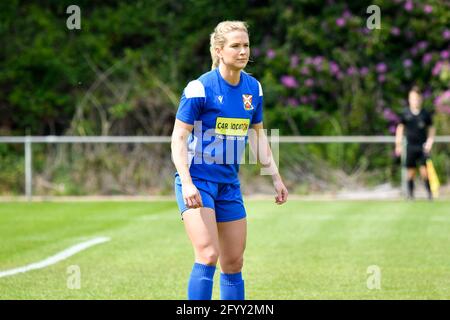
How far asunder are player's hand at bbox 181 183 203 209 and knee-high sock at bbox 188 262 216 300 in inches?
16.6

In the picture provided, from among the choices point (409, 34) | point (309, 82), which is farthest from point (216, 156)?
point (409, 34)

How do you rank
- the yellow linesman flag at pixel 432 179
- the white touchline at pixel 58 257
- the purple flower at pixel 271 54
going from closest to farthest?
1. the white touchline at pixel 58 257
2. the yellow linesman flag at pixel 432 179
3. the purple flower at pixel 271 54

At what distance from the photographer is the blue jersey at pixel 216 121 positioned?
658 cm

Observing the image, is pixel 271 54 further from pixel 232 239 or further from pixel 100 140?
pixel 232 239

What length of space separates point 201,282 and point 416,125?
13990 mm

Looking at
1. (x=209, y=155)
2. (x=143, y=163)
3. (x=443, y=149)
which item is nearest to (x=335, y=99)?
(x=443, y=149)

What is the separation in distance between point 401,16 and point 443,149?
4.79 metres

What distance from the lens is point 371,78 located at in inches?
972

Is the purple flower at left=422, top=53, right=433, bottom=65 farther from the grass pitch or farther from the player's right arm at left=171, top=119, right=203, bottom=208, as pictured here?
the player's right arm at left=171, top=119, right=203, bottom=208

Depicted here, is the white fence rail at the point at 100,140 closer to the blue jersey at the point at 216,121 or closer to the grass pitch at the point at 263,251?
the grass pitch at the point at 263,251

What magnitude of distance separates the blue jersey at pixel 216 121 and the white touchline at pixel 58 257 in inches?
147

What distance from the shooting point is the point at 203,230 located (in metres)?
6.51

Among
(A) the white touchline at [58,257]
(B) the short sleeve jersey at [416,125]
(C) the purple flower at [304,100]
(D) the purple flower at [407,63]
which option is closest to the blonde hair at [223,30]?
(A) the white touchline at [58,257]

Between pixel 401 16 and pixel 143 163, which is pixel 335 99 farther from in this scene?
pixel 143 163
